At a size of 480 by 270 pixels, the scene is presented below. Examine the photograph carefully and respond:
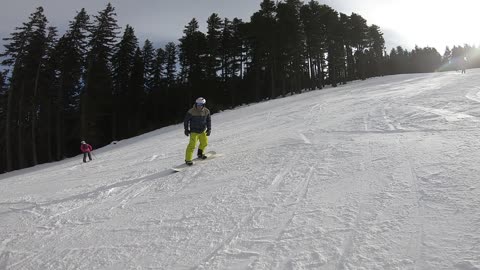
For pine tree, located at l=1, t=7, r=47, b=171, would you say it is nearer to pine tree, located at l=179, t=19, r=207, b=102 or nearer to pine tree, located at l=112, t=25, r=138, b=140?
pine tree, located at l=112, t=25, r=138, b=140

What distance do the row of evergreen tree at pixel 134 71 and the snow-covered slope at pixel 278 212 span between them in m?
24.1

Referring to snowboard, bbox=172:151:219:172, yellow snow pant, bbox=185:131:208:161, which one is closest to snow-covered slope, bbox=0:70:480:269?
snowboard, bbox=172:151:219:172

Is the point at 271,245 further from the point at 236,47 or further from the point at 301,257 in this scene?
the point at 236,47

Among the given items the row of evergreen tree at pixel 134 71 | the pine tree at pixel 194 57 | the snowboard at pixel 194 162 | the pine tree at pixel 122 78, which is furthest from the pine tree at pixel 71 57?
the snowboard at pixel 194 162

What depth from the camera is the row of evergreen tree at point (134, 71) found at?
1243 inches

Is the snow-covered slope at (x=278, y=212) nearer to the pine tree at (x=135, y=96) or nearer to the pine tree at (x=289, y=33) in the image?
the pine tree at (x=289, y=33)

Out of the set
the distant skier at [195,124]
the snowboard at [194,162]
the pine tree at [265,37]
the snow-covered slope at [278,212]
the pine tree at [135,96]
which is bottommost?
the snow-covered slope at [278,212]

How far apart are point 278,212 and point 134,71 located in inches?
1731

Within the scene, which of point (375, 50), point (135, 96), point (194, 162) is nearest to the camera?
point (194, 162)

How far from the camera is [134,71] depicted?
44.6 metres

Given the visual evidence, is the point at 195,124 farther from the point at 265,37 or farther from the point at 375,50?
the point at 375,50

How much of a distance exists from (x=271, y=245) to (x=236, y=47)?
43.4m

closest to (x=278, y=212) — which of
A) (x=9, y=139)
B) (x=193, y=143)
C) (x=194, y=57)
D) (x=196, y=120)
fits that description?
(x=193, y=143)

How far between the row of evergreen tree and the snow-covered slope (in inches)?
949
